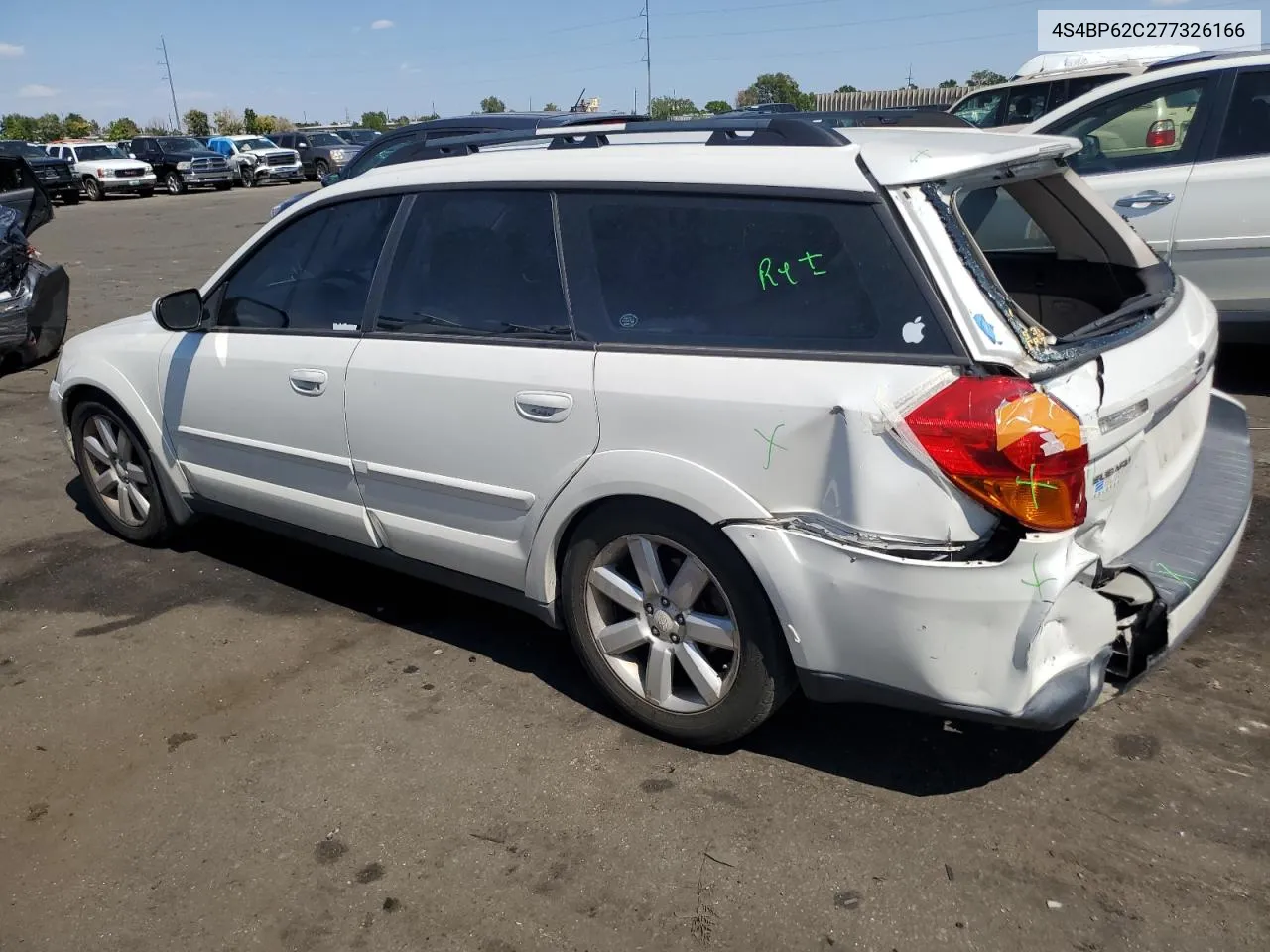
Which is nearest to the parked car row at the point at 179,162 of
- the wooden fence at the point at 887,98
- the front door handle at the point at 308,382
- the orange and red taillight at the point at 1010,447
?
the wooden fence at the point at 887,98

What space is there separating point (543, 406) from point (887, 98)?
115 ft

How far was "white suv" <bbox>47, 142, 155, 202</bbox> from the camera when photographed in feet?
104

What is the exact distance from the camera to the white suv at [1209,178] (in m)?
6.04

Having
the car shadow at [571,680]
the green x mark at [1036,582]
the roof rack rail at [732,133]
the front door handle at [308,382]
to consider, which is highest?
the roof rack rail at [732,133]

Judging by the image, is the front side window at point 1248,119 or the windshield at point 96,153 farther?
the windshield at point 96,153

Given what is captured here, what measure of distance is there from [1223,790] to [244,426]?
11.6 ft

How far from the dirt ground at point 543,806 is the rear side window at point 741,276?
4.14 feet

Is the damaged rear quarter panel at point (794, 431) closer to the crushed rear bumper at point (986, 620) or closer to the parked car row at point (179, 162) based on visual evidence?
the crushed rear bumper at point (986, 620)

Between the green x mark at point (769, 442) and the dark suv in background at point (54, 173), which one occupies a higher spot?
the green x mark at point (769, 442)

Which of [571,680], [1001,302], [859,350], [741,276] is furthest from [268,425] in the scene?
[1001,302]

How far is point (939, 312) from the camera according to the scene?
2.64m

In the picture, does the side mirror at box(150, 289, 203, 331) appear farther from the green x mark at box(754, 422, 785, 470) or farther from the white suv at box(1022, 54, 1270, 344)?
the white suv at box(1022, 54, 1270, 344)

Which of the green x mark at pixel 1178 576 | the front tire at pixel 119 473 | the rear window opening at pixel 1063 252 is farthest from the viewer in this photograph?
the front tire at pixel 119 473

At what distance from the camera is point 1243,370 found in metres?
7.00
